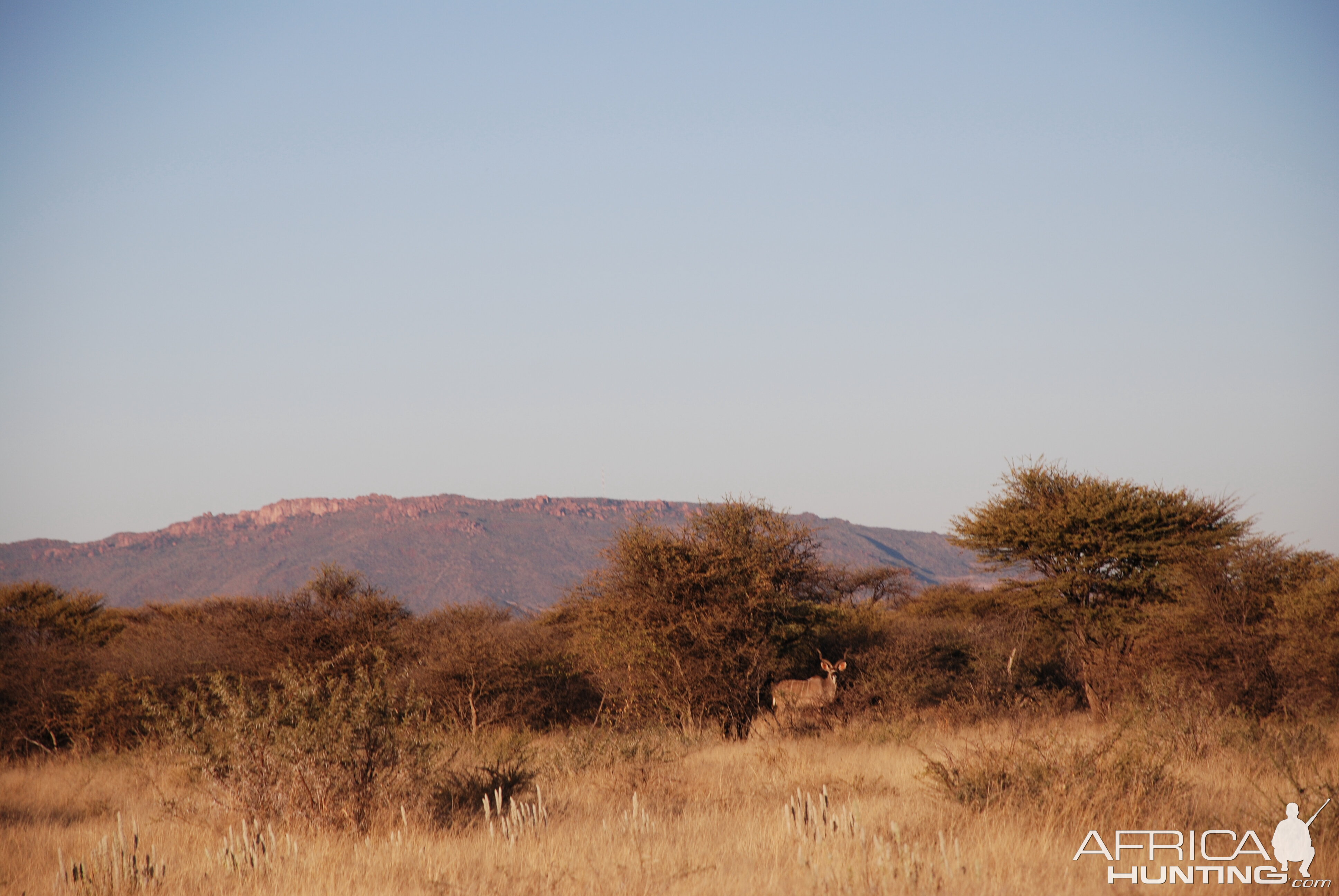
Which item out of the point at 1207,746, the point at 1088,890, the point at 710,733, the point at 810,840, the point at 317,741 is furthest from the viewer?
the point at 710,733

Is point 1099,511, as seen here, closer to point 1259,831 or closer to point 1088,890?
point 1259,831

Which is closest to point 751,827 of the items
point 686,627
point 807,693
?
point 686,627

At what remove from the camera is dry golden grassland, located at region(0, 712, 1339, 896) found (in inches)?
223

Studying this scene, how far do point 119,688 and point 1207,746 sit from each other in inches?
696

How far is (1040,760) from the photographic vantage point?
7.85 m

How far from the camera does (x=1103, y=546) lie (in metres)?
19.9

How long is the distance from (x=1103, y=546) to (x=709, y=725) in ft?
32.5

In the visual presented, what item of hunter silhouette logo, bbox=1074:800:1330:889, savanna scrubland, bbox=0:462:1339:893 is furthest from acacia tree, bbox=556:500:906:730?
hunter silhouette logo, bbox=1074:800:1330:889

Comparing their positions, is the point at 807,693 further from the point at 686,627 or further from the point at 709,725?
the point at 686,627

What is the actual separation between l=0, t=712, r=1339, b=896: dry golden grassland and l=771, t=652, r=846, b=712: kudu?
4.85 meters

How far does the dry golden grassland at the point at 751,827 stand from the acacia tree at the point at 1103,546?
8.42 meters

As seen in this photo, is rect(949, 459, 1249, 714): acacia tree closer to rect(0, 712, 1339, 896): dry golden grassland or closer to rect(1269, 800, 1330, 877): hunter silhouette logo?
rect(0, 712, 1339, 896): dry golden grassland

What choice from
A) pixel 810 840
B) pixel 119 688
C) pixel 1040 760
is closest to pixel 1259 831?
pixel 1040 760

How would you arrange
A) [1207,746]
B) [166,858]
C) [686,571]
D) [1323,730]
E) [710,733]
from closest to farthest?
[166,858], [1207,746], [1323,730], [710,733], [686,571]
